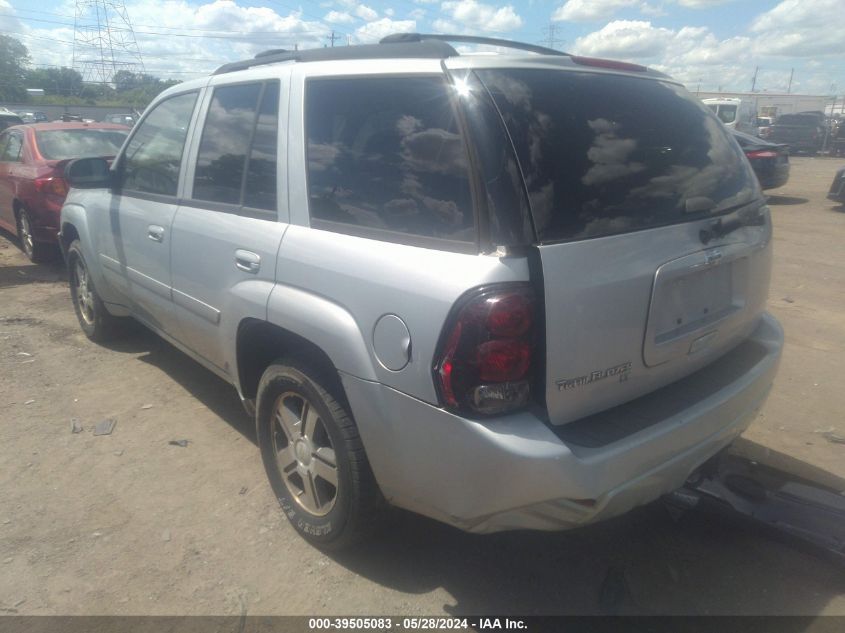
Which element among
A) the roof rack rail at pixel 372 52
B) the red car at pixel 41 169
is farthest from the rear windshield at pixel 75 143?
the roof rack rail at pixel 372 52

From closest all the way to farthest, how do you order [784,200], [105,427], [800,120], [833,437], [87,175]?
[833,437]
[105,427]
[87,175]
[784,200]
[800,120]

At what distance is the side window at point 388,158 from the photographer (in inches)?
82.2

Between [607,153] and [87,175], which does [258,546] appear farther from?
[87,175]

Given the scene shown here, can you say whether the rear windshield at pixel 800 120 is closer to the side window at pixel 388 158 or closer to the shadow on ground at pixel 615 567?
A: the shadow on ground at pixel 615 567

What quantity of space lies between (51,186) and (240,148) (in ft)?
17.6

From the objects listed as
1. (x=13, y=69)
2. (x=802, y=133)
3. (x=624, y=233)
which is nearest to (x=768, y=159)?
(x=624, y=233)

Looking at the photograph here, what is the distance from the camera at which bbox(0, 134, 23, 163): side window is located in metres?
7.94

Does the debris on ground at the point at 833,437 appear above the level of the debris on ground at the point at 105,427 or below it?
above

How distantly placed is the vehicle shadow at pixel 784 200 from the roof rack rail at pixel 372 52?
13205mm

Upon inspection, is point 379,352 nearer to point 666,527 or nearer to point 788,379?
point 666,527

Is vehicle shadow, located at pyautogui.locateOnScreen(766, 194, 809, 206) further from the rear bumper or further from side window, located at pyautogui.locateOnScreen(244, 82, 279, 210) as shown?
side window, located at pyautogui.locateOnScreen(244, 82, 279, 210)

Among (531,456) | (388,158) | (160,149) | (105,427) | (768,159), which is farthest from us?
(768,159)

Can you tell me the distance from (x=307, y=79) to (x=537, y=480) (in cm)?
188

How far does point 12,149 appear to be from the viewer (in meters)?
8.16
